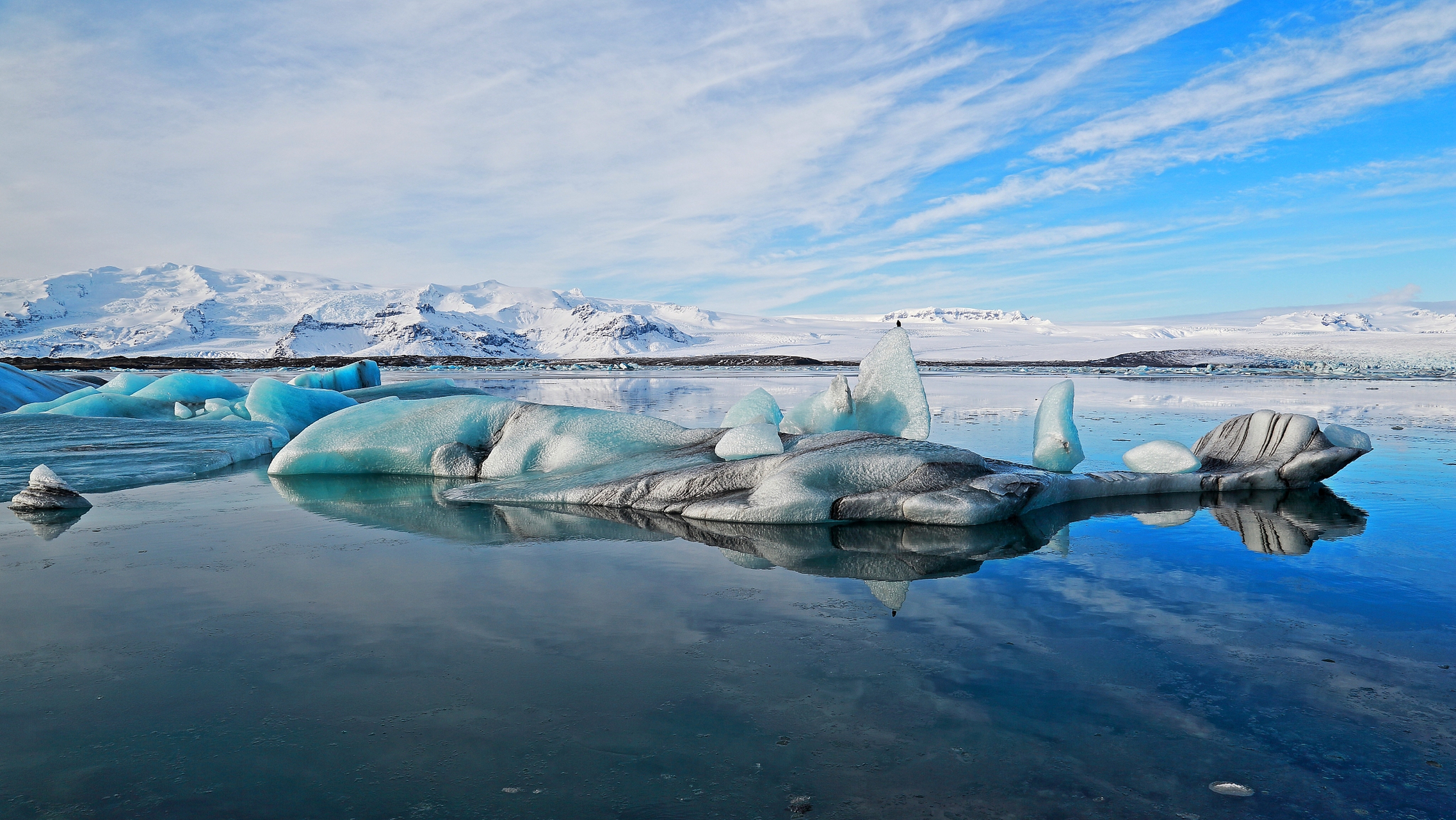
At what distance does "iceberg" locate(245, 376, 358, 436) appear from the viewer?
998 cm

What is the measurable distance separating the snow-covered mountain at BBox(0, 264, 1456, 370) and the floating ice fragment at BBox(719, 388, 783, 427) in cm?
8194

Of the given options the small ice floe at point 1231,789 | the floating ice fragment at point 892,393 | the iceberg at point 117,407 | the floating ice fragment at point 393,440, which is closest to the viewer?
the small ice floe at point 1231,789

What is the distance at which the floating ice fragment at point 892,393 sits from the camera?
6168 mm

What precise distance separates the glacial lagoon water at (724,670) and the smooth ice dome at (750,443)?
863 mm

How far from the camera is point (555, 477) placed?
5.61 meters

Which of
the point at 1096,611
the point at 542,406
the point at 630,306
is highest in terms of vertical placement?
the point at 630,306

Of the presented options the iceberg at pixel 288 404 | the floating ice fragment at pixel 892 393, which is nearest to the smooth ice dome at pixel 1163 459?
the floating ice fragment at pixel 892 393

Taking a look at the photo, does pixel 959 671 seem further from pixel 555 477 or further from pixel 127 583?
pixel 555 477

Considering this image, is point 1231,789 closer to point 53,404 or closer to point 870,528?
point 870,528

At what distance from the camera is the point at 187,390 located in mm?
12641

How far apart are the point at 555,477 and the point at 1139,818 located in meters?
4.56

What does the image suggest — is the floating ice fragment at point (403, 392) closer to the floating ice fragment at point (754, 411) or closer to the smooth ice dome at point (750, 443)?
the floating ice fragment at point (754, 411)

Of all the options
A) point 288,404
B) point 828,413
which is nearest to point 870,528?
point 828,413

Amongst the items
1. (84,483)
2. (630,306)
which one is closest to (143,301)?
(630,306)
